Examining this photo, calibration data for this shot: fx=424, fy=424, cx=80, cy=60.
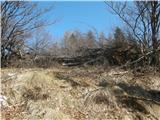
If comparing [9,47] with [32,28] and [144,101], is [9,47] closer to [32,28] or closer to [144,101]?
[32,28]

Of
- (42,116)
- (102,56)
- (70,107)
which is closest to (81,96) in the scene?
(70,107)

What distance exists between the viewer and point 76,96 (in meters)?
11.7

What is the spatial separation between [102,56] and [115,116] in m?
3.90

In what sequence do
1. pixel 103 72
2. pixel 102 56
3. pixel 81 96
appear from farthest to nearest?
pixel 102 56, pixel 103 72, pixel 81 96

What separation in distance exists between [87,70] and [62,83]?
1.56 m

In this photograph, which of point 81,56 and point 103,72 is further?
point 81,56

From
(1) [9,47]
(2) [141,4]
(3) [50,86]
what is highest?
(2) [141,4]

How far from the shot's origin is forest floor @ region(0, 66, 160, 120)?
1086cm

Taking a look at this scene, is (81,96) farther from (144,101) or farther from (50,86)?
(144,101)

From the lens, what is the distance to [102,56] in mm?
14742

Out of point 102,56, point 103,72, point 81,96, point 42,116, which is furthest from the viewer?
point 102,56

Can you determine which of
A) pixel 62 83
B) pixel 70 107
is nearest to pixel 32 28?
pixel 62 83

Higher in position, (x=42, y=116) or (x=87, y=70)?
(x=87, y=70)

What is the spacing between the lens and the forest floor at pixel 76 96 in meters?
10.9
